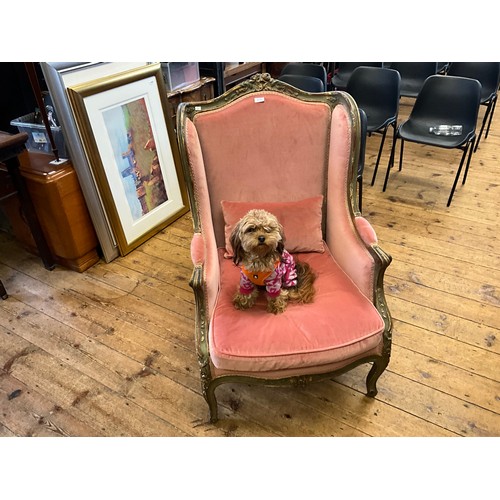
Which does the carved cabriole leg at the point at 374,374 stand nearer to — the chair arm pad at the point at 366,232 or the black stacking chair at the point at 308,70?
the chair arm pad at the point at 366,232

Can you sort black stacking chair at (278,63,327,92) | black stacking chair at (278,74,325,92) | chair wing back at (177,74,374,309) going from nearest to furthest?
chair wing back at (177,74,374,309) → black stacking chair at (278,74,325,92) → black stacking chair at (278,63,327,92)

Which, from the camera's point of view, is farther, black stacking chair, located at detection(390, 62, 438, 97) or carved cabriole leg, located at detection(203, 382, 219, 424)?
black stacking chair, located at detection(390, 62, 438, 97)

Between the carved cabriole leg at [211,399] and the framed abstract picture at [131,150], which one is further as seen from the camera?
the framed abstract picture at [131,150]

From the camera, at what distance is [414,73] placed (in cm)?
444

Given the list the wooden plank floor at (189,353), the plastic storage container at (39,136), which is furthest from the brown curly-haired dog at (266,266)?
the plastic storage container at (39,136)

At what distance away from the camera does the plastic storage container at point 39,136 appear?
261 centimetres

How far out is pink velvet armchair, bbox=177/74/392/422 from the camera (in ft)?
5.45

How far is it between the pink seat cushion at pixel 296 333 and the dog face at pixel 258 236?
0.29m

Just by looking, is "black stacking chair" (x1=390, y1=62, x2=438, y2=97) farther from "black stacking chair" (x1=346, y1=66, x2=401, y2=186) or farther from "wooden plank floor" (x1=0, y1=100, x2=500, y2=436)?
"wooden plank floor" (x1=0, y1=100, x2=500, y2=436)

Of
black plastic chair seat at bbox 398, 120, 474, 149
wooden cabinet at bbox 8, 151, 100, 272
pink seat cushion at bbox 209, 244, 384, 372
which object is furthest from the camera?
black plastic chair seat at bbox 398, 120, 474, 149

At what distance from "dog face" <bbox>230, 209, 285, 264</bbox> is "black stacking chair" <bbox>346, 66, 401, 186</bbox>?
85.6 inches

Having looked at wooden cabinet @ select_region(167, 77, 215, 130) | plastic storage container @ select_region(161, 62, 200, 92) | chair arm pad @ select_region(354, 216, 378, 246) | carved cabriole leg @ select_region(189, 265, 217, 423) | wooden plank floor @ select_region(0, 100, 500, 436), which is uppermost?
plastic storage container @ select_region(161, 62, 200, 92)

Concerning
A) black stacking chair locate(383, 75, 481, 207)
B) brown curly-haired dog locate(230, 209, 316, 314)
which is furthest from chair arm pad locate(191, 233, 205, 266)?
black stacking chair locate(383, 75, 481, 207)

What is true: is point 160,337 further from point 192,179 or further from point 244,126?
point 244,126
